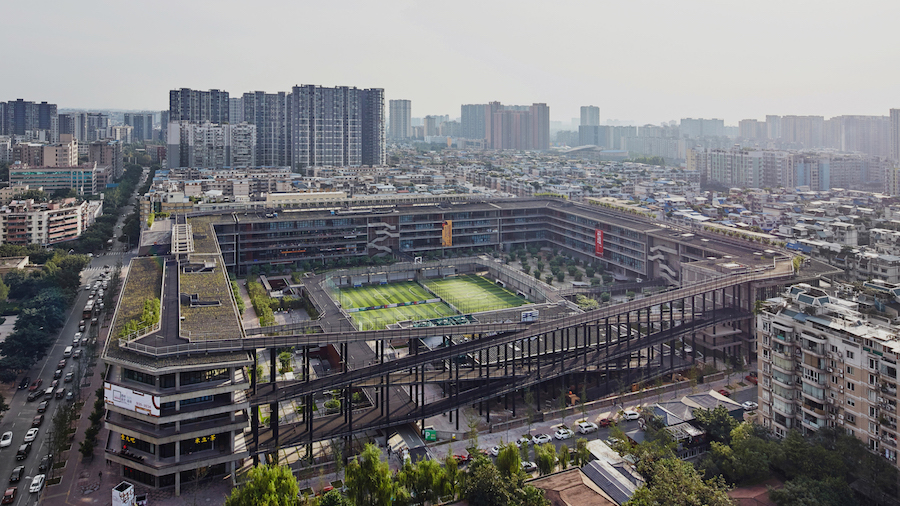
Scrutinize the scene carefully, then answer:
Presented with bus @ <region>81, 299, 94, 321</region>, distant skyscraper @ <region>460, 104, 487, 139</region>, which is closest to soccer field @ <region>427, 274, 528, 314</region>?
bus @ <region>81, 299, 94, 321</region>

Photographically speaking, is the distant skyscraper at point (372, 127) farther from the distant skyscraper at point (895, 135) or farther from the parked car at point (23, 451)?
the distant skyscraper at point (895, 135)

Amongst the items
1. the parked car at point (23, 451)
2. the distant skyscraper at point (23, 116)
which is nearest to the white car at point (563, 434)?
the parked car at point (23, 451)

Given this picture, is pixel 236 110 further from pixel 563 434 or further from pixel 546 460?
pixel 546 460

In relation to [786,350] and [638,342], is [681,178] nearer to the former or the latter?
[638,342]

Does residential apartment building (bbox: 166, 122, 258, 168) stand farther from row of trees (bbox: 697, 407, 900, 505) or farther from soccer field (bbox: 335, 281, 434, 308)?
row of trees (bbox: 697, 407, 900, 505)

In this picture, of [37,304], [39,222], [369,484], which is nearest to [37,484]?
[369,484]

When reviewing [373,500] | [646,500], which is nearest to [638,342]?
Result: [646,500]
